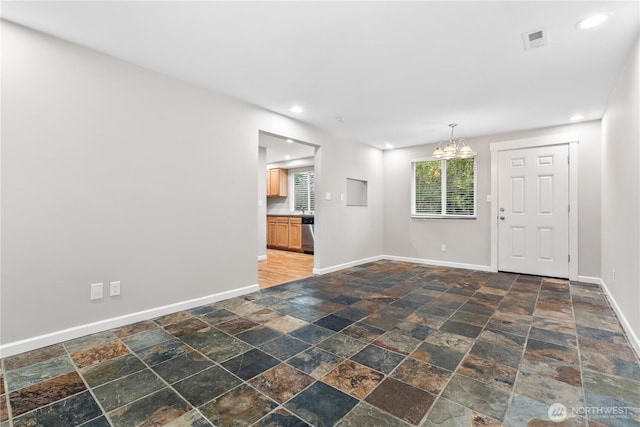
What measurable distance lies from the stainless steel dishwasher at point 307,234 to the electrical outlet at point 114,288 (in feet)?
15.7

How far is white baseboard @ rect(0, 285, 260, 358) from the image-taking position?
2.18 metres

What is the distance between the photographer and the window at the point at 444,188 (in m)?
5.37

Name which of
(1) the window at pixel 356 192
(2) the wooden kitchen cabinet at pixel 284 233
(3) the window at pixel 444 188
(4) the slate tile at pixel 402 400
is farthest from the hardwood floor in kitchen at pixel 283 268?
(4) the slate tile at pixel 402 400

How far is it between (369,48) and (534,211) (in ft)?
13.0

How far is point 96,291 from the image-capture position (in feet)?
8.34

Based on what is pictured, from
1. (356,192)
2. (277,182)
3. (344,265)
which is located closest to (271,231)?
(277,182)

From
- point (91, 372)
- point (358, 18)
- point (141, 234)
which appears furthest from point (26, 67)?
point (358, 18)

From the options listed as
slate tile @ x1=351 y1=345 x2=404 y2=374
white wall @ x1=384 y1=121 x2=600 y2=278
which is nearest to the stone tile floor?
slate tile @ x1=351 y1=345 x2=404 y2=374

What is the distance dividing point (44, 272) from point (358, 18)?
119 inches

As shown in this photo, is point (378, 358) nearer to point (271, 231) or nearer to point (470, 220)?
point (470, 220)

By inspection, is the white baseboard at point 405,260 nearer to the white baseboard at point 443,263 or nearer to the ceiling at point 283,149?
the white baseboard at point 443,263

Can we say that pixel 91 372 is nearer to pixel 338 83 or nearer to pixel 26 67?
pixel 26 67

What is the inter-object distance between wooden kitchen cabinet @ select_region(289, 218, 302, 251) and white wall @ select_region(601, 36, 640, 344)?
18.3 ft

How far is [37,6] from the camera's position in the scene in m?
1.99
